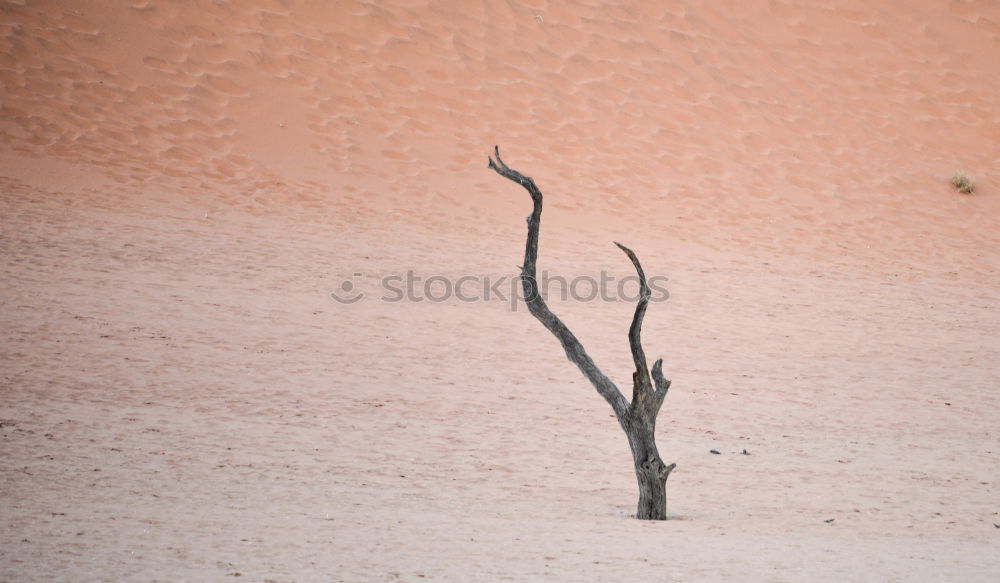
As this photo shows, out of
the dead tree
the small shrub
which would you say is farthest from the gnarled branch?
the small shrub

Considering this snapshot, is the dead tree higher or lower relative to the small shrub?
lower

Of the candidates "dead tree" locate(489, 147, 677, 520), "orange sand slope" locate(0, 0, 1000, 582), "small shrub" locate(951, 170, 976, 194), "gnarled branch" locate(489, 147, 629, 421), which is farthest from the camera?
"small shrub" locate(951, 170, 976, 194)

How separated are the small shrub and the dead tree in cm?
1165

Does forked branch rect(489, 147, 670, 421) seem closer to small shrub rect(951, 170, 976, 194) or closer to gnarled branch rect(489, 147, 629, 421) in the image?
gnarled branch rect(489, 147, 629, 421)

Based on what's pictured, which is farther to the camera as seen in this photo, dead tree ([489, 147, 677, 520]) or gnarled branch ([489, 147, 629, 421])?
gnarled branch ([489, 147, 629, 421])

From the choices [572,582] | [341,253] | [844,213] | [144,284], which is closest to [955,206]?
[844,213]

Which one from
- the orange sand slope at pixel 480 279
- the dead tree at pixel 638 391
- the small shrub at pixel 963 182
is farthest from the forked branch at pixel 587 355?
the small shrub at pixel 963 182

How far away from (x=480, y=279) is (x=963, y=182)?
8.44 m

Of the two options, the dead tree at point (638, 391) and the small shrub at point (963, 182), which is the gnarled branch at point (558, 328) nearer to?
the dead tree at point (638, 391)

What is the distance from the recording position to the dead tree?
4914 millimetres

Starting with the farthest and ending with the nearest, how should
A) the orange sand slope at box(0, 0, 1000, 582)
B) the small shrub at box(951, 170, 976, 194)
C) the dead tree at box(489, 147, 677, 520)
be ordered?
the small shrub at box(951, 170, 976, 194), the dead tree at box(489, 147, 677, 520), the orange sand slope at box(0, 0, 1000, 582)

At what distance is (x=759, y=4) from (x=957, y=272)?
27.2 ft

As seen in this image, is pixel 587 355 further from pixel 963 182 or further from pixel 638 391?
pixel 963 182

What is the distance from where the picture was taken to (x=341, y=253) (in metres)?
11.2
